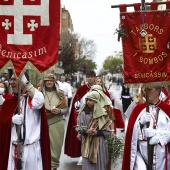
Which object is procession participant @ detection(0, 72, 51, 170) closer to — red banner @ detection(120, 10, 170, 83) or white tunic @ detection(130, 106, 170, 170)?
white tunic @ detection(130, 106, 170, 170)

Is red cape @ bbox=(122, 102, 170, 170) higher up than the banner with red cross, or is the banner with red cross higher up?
the banner with red cross

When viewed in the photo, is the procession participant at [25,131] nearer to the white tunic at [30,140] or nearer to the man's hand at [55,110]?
the white tunic at [30,140]

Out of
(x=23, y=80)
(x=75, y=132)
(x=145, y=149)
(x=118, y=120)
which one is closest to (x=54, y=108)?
(x=118, y=120)

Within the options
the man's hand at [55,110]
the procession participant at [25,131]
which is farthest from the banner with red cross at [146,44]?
the man's hand at [55,110]

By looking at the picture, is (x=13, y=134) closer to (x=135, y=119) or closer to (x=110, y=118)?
(x=135, y=119)

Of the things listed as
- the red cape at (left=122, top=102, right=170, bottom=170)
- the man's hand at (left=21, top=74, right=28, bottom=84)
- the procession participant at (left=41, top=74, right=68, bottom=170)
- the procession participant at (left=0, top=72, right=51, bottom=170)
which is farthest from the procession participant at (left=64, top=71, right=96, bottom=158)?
the man's hand at (left=21, top=74, right=28, bottom=84)

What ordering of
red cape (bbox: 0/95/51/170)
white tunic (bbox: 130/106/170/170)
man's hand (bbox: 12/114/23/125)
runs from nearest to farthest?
man's hand (bbox: 12/114/23/125)
white tunic (bbox: 130/106/170/170)
red cape (bbox: 0/95/51/170)

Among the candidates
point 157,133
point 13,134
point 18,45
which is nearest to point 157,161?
point 157,133

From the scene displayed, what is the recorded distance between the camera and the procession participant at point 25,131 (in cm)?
562

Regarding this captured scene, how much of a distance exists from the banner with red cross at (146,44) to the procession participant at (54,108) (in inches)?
117

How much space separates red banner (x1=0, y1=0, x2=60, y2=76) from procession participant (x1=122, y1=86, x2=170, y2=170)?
51.3 inches

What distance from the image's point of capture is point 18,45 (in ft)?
17.6

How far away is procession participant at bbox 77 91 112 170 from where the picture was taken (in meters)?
7.11

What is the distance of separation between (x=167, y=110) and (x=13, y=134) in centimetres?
199
